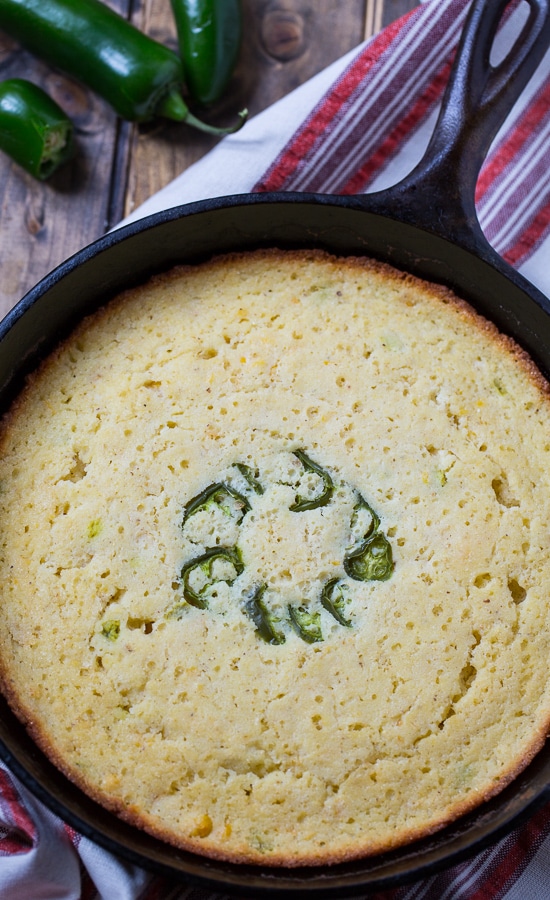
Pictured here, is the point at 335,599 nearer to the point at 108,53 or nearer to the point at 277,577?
the point at 277,577

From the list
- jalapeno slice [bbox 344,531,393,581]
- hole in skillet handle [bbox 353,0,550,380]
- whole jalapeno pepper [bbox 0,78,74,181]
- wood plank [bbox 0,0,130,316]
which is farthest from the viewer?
wood plank [bbox 0,0,130,316]

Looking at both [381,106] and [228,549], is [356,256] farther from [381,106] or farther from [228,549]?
[228,549]

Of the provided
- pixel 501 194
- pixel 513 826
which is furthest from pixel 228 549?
pixel 501 194

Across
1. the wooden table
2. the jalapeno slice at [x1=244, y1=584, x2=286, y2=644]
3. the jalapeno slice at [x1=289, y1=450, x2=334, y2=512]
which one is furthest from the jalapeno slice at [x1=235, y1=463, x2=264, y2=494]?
the wooden table

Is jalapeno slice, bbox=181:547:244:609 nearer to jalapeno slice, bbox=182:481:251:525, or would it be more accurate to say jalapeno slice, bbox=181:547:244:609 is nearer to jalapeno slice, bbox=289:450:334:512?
jalapeno slice, bbox=182:481:251:525

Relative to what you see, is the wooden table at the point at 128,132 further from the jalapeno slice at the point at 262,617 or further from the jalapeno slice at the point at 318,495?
the jalapeno slice at the point at 262,617

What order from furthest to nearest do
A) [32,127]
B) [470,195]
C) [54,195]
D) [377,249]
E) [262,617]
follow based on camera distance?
[54,195] < [32,127] < [377,249] < [470,195] < [262,617]

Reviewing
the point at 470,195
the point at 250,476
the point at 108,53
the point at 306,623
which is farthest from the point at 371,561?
the point at 108,53
